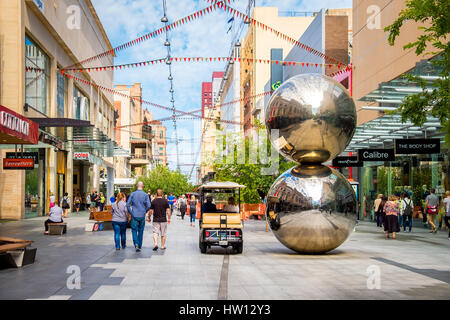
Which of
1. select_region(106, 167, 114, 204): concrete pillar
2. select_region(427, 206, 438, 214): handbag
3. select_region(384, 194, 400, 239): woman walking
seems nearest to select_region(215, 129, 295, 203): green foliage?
select_region(427, 206, 438, 214): handbag

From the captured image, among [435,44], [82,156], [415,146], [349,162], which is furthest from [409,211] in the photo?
[82,156]

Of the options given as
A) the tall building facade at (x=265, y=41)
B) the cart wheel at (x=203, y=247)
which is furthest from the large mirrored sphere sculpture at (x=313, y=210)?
the tall building facade at (x=265, y=41)

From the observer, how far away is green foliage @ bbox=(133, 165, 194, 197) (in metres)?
74.4

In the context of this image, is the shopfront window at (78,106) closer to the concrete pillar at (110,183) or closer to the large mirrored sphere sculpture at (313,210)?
the concrete pillar at (110,183)

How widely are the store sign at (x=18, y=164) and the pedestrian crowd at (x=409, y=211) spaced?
13841 mm

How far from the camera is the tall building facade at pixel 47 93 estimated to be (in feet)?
85.2

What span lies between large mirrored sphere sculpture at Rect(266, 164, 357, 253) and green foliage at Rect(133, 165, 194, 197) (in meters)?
61.0

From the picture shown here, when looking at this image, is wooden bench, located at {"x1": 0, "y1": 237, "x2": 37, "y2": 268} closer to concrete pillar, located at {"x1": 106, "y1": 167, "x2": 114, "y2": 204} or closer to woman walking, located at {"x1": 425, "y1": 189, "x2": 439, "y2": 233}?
woman walking, located at {"x1": 425, "y1": 189, "x2": 439, "y2": 233}

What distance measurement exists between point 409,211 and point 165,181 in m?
58.9

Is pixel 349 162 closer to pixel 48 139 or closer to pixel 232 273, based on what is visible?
pixel 232 273

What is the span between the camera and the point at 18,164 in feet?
64.2

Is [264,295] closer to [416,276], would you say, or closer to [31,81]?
[416,276]
